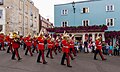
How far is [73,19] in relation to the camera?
43.1 meters

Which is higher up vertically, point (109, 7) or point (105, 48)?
point (109, 7)

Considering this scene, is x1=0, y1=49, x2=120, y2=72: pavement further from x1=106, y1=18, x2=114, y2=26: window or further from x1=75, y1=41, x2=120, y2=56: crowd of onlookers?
x1=106, y1=18, x2=114, y2=26: window

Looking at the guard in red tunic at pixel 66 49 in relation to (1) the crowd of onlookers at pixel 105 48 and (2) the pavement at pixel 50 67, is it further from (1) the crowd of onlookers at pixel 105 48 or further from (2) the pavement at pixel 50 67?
(1) the crowd of onlookers at pixel 105 48

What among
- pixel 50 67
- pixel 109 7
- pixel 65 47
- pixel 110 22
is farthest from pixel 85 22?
pixel 50 67

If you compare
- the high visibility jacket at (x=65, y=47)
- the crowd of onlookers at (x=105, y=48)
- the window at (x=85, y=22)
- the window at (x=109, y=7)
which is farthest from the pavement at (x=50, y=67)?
the window at (x=85, y=22)

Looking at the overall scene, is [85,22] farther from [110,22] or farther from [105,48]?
[105,48]

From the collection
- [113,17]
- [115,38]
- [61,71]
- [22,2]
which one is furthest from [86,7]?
[61,71]

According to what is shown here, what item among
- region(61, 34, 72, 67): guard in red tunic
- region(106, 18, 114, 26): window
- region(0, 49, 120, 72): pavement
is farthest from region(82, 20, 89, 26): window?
region(61, 34, 72, 67): guard in red tunic

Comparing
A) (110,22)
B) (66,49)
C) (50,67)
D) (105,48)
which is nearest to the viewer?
(50,67)

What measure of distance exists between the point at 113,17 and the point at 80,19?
5703mm

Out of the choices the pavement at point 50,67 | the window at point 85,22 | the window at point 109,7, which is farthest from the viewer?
the window at point 85,22

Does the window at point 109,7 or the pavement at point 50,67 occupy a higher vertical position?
the window at point 109,7

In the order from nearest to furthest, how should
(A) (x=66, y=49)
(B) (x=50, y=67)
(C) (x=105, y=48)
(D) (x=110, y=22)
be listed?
(B) (x=50, y=67) → (A) (x=66, y=49) → (C) (x=105, y=48) → (D) (x=110, y=22)

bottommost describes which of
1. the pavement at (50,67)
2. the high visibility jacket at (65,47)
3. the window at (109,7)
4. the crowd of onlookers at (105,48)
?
the pavement at (50,67)
